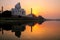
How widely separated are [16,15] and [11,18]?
2.88 ft

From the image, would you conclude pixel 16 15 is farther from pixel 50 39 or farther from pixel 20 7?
pixel 50 39

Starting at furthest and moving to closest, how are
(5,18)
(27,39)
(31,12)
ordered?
(31,12)
(5,18)
(27,39)

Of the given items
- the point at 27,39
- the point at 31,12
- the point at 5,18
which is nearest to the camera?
the point at 27,39

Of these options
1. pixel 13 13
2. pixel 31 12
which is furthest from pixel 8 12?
Result: pixel 31 12

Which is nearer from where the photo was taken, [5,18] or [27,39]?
[27,39]

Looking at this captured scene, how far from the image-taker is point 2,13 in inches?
1513

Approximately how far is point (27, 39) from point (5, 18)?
87.3 ft

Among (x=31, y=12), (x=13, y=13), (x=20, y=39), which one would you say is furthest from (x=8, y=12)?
(x=20, y=39)

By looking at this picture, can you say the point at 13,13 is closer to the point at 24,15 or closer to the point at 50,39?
the point at 24,15

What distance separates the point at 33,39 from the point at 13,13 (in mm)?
27349

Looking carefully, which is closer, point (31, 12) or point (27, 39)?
point (27, 39)

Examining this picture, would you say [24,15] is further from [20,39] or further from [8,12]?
[20,39]

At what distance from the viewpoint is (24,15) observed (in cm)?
3803

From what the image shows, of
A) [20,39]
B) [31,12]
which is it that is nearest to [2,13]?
[31,12]
